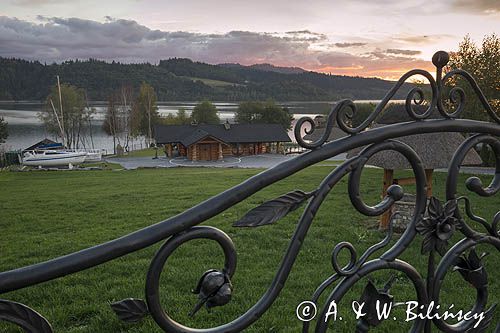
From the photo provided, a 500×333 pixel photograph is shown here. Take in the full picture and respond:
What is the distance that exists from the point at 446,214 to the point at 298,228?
0.54 meters

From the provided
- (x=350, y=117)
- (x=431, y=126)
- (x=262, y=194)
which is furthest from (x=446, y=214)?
(x=262, y=194)

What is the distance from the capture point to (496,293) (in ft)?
15.1

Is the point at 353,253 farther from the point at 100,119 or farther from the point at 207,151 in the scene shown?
the point at 100,119

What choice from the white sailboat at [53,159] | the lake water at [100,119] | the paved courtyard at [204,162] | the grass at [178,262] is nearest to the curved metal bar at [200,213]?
the grass at [178,262]

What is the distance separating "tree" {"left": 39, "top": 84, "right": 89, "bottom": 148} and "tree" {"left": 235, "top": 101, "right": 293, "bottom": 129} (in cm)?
2021

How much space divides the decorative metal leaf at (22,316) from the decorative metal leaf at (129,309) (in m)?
0.15

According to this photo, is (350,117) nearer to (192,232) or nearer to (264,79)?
(192,232)

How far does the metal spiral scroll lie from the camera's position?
3.71 feet

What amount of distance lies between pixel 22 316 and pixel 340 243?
2.73 ft

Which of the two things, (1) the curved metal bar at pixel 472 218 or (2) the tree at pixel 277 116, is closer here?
(1) the curved metal bar at pixel 472 218

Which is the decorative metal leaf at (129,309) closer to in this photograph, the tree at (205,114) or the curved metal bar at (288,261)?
the curved metal bar at (288,261)

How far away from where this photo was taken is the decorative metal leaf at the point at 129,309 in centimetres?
92

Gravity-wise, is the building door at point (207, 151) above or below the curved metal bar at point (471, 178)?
below

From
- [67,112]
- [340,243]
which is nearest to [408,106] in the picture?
[340,243]
